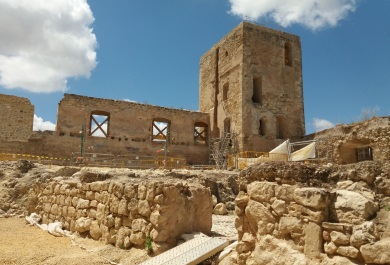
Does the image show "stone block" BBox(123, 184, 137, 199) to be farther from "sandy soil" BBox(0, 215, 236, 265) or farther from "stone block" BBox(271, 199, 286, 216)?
"stone block" BBox(271, 199, 286, 216)

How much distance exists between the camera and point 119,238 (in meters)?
5.58

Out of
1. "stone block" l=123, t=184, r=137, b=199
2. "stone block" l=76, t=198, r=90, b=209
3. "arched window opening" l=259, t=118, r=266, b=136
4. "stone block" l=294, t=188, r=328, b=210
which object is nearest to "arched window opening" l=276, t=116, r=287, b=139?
"arched window opening" l=259, t=118, r=266, b=136

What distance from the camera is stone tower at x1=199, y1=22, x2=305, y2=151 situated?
21000 millimetres

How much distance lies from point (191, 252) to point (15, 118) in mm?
19617

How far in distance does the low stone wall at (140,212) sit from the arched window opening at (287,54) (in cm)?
1963

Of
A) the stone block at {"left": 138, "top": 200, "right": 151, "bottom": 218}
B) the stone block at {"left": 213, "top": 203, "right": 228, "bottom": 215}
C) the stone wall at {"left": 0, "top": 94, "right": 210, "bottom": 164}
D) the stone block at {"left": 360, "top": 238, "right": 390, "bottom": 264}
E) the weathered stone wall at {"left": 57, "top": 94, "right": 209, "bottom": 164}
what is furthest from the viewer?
the weathered stone wall at {"left": 57, "top": 94, "right": 209, "bottom": 164}

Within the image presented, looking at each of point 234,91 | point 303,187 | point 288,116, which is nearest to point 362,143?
point 288,116

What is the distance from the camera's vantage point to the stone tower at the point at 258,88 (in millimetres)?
21000

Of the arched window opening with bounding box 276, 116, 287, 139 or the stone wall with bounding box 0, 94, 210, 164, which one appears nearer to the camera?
the stone wall with bounding box 0, 94, 210, 164

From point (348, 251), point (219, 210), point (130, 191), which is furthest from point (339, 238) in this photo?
point (219, 210)

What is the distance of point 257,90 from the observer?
22328mm

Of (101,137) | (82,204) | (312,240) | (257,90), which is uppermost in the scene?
(257,90)

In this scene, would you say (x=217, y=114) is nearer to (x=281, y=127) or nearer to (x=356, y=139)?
(x=281, y=127)

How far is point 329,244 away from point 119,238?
3.84 m
